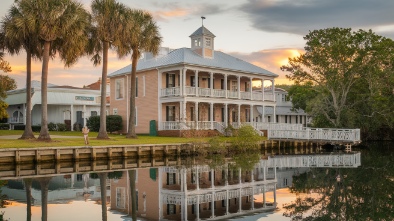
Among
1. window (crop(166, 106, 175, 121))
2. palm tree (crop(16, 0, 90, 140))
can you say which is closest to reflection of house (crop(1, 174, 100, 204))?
palm tree (crop(16, 0, 90, 140))

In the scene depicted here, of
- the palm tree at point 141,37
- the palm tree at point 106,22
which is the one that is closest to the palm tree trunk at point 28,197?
the palm tree at point 106,22

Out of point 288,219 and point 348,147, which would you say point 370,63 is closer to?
point 348,147

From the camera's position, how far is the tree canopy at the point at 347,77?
172 ft

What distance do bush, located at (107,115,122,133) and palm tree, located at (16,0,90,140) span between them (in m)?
15.6

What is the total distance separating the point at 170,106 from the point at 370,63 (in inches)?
908

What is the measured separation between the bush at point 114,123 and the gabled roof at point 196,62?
Answer: 16.6 ft

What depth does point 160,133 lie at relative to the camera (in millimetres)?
47625

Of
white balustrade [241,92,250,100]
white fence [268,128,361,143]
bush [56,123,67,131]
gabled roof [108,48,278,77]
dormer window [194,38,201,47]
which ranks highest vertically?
dormer window [194,38,201,47]

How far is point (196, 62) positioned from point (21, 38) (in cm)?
1748

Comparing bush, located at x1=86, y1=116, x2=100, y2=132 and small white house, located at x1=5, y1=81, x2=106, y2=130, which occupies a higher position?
small white house, located at x1=5, y1=81, x2=106, y2=130

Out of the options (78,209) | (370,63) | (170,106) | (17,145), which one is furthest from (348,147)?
(78,209)

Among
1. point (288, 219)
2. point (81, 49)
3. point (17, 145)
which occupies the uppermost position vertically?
point (81, 49)

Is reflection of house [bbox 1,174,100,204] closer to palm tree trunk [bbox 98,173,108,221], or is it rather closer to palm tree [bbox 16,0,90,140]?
palm tree trunk [bbox 98,173,108,221]

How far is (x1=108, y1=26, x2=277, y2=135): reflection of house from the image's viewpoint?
46688 millimetres
